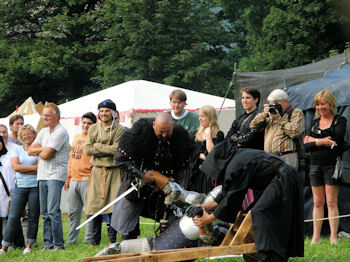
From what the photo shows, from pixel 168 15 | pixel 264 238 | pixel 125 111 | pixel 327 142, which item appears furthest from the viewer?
pixel 168 15

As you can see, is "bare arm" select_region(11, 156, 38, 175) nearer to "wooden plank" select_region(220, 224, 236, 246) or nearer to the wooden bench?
the wooden bench

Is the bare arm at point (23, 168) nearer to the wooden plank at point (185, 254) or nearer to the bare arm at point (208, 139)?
the bare arm at point (208, 139)

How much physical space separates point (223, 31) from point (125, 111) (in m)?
14.5

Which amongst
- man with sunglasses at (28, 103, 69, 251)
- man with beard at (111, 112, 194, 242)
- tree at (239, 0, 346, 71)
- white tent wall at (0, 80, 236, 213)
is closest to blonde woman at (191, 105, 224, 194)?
man with beard at (111, 112, 194, 242)

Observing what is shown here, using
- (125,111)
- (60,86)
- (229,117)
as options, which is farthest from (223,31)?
(125,111)

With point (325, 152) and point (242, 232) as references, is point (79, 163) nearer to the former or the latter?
point (325, 152)

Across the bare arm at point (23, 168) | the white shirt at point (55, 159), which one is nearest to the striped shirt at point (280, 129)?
the white shirt at point (55, 159)

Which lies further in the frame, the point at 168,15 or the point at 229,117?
the point at 168,15

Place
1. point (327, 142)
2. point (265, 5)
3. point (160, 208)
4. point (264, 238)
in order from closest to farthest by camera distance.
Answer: point (264, 238)
point (160, 208)
point (327, 142)
point (265, 5)

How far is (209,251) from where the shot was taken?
4977 millimetres

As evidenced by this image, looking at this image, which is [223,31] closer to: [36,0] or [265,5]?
[265,5]

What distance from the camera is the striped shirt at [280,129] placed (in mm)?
6977

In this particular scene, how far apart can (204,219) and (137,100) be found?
799 cm

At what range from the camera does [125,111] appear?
12.7 metres
